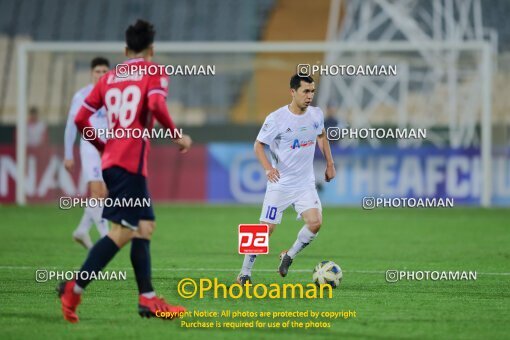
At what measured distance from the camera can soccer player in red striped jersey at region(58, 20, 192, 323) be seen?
23.4 feet

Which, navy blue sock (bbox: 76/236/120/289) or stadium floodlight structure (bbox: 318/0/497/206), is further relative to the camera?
stadium floodlight structure (bbox: 318/0/497/206)

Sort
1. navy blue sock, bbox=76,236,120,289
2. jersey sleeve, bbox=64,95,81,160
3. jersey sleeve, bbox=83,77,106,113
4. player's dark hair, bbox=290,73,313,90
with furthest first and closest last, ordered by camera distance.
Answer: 1. jersey sleeve, bbox=64,95,81,160
2. player's dark hair, bbox=290,73,313,90
3. jersey sleeve, bbox=83,77,106,113
4. navy blue sock, bbox=76,236,120,289

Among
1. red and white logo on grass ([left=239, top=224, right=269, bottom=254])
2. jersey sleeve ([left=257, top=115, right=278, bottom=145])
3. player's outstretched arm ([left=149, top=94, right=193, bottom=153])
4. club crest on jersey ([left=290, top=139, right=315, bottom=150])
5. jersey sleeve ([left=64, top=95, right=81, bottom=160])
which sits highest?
jersey sleeve ([left=64, top=95, right=81, bottom=160])

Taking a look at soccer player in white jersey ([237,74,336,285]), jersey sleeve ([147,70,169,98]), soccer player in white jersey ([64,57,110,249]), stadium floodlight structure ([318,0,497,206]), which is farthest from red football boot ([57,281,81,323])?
stadium floodlight structure ([318,0,497,206])

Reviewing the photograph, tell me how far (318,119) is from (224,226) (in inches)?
279

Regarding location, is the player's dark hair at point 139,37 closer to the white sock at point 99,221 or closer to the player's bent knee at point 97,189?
the player's bent knee at point 97,189

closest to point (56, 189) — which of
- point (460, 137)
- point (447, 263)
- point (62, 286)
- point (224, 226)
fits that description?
point (224, 226)

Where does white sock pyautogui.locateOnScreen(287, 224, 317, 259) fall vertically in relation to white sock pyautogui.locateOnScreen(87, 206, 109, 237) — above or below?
below

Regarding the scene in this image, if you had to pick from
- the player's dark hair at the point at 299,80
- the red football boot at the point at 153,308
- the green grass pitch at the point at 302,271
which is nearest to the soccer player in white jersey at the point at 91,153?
the green grass pitch at the point at 302,271

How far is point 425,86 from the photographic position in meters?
24.8

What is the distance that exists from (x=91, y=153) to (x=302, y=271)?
3102 mm

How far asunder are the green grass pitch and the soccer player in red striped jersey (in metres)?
0.28

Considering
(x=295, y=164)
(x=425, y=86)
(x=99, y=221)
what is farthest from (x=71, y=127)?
(x=425, y=86)

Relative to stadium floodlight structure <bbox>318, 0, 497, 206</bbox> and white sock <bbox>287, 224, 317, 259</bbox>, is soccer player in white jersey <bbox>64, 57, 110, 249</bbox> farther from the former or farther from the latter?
stadium floodlight structure <bbox>318, 0, 497, 206</bbox>
